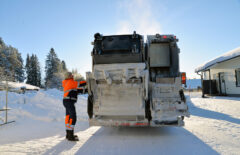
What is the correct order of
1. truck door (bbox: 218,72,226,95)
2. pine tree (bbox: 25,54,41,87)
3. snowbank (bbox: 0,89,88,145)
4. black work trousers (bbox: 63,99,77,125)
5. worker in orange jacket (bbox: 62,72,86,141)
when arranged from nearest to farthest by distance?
worker in orange jacket (bbox: 62,72,86,141)
black work trousers (bbox: 63,99,77,125)
snowbank (bbox: 0,89,88,145)
truck door (bbox: 218,72,226,95)
pine tree (bbox: 25,54,41,87)

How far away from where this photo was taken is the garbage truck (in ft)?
13.1

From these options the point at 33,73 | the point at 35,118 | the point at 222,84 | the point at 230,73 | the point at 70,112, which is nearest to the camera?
the point at 70,112

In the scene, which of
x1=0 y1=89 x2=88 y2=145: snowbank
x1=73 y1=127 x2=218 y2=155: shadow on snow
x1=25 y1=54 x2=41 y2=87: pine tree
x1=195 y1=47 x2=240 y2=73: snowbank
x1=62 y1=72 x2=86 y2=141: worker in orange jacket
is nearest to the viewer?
x1=73 y1=127 x2=218 y2=155: shadow on snow

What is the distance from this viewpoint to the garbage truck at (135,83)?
13.1 ft

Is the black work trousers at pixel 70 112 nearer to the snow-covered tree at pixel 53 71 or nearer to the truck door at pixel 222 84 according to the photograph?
the truck door at pixel 222 84

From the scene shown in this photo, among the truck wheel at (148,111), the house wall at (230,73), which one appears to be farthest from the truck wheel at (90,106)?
the house wall at (230,73)

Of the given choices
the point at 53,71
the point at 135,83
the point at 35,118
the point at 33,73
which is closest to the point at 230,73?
the point at 135,83

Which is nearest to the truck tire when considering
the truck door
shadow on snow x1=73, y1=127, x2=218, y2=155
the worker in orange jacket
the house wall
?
the worker in orange jacket

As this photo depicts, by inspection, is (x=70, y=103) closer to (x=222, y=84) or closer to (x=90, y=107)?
(x=90, y=107)

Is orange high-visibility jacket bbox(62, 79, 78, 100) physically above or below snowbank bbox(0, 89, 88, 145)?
above

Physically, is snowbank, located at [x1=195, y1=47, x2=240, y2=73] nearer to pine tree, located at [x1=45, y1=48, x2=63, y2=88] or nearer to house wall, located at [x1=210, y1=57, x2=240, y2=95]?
house wall, located at [x1=210, y1=57, x2=240, y2=95]

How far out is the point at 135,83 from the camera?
4.12 m

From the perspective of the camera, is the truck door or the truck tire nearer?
the truck tire

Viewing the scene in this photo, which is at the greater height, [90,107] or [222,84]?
[222,84]
